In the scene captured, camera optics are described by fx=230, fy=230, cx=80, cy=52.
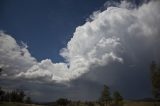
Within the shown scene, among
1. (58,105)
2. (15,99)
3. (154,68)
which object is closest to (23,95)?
(15,99)

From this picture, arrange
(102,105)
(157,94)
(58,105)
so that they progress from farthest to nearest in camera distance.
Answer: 1. (58,105)
2. (102,105)
3. (157,94)

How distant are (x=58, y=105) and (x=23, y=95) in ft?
102

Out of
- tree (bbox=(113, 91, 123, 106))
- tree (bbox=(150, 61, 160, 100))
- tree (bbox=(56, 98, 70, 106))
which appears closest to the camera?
tree (bbox=(150, 61, 160, 100))

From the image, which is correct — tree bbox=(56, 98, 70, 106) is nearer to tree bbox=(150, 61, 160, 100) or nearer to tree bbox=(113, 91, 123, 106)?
tree bbox=(113, 91, 123, 106)

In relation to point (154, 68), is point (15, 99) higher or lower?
lower

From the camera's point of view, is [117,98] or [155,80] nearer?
[155,80]

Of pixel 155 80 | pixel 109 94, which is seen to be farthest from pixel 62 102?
pixel 155 80

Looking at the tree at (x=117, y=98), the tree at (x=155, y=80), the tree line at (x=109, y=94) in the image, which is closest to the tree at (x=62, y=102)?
the tree line at (x=109, y=94)

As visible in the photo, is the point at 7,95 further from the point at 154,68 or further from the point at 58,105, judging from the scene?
the point at 154,68

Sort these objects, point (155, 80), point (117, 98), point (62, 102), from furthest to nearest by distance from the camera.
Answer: point (62, 102)
point (117, 98)
point (155, 80)

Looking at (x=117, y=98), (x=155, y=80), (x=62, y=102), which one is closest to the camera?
(x=155, y=80)

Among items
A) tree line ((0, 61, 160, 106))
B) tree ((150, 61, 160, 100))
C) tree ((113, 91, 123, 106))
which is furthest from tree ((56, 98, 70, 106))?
tree ((150, 61, 160, 100))

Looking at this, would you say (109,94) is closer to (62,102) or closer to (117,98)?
(117,98)

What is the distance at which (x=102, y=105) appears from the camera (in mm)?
140250
